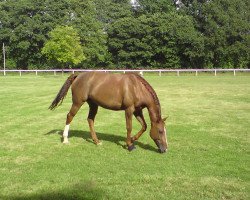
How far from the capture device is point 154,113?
327 inches

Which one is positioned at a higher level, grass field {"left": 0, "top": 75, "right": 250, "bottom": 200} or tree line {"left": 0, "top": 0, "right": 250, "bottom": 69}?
tree line {"left": 0, "top": 0, "right": 250, "bottom": 69}

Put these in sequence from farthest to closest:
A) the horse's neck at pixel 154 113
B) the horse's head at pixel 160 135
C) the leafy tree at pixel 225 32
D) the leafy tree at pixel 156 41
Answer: the leafy tree at pixel 156 41 → the leafy tree at pixel 225 32 → the horse's neck at pixel 154 113 → the horse's head at pixel 160 135

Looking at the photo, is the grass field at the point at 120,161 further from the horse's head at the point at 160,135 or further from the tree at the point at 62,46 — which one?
the tree at the point at 62,46

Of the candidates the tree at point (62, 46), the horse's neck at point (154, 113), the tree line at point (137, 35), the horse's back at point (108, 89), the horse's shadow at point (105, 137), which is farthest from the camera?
the tree line at point (137, 35)

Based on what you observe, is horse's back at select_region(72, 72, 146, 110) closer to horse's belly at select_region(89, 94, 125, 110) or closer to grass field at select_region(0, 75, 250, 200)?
horse's belly at select_region(89, 94, 125, 110)

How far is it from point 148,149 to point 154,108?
3.42 ft

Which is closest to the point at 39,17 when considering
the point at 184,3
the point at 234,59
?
the point at 184,3

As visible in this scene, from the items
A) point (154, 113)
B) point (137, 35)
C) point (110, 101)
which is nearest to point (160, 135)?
point (154, 113)

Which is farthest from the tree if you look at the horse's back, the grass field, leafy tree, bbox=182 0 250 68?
the horse's back

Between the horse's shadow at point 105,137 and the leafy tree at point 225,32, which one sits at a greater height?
the leafy tree at point 225,32

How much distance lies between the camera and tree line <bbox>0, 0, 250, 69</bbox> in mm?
55625

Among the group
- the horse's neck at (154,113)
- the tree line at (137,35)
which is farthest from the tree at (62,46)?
the horse's neck at (154,113)

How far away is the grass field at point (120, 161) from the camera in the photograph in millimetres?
5824

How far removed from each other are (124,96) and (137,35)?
51556 mm
